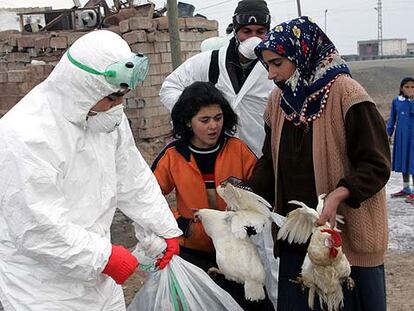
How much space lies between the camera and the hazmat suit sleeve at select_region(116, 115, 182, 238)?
2.44 m

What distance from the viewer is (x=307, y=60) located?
2.37 m

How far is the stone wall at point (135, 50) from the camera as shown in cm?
748

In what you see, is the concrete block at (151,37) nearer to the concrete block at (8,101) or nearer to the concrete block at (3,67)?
the concrete block at (8,101)

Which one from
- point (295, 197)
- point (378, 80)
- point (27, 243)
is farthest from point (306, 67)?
point (378, 80)

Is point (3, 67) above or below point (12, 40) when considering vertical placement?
below

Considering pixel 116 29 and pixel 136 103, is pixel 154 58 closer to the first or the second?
pixel 136 103

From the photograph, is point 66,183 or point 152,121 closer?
point 66,183

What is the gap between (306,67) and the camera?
2.38 m

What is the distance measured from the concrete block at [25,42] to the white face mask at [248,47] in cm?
609

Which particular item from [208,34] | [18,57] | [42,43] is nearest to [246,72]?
[208,34]

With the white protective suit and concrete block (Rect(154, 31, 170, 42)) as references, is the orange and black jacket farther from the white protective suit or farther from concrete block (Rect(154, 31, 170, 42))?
concrete block (Rect(154, 31, 170, 42))

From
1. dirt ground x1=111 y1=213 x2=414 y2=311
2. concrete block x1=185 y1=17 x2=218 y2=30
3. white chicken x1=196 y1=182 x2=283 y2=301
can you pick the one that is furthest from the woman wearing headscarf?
concrete block x1=185 y1=17 x2=218 y2=30

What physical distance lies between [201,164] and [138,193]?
508 millimetres

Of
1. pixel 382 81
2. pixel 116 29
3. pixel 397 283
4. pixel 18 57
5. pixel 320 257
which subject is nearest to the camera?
pixel 320 257
